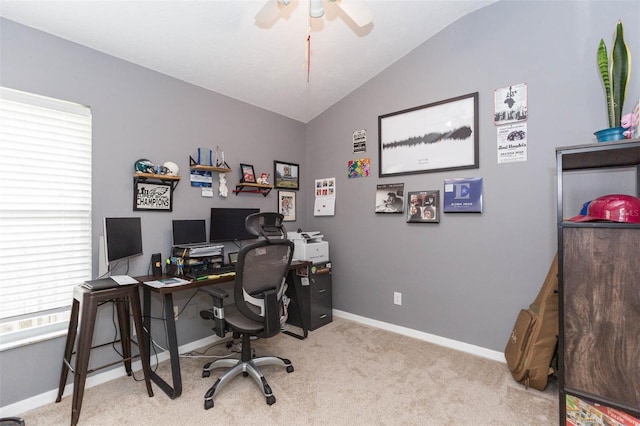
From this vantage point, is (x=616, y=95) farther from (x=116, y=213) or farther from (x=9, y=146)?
(x=9, y=146)

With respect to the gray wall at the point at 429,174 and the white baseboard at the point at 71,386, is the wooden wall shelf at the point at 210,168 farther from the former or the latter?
the white baseboard at the point at 71,386

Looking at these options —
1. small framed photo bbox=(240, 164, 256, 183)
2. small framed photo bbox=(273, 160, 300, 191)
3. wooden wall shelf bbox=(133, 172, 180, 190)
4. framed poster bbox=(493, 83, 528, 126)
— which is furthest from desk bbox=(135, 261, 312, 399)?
framed poster bbox=(493, 83, 528, 126)

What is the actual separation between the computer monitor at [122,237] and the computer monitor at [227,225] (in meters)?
0.62

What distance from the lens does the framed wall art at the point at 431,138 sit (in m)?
2.59

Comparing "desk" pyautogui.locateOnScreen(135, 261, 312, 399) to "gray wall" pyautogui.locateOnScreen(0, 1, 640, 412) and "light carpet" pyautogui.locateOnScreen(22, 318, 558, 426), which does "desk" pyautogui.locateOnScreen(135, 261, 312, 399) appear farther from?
"gray wall" pyautogui.locateOnScreen(0, 1, 640, 412)

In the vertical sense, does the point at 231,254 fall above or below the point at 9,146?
below

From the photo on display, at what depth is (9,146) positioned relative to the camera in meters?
1.87

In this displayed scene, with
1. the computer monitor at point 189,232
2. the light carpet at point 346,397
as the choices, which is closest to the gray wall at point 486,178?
the light carpet at point 346,397

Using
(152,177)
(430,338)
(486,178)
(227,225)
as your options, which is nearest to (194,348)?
(227,225)

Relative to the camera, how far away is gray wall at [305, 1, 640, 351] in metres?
2.13

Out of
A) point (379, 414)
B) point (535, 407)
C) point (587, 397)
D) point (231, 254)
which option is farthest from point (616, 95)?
point (231, 254)

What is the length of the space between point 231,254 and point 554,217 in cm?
266

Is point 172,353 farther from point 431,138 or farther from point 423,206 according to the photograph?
point 431,138

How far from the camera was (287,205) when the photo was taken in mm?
3592
